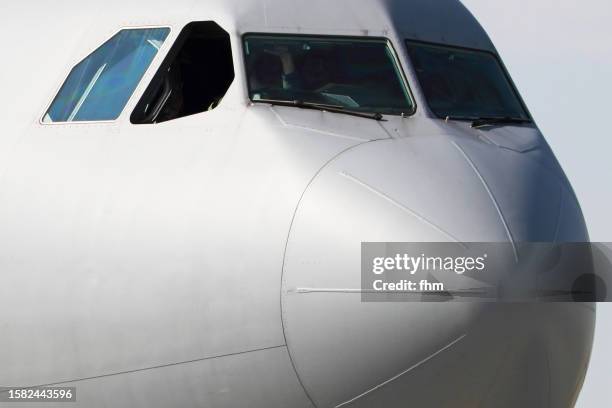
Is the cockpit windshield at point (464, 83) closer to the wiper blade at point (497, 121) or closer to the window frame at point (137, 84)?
the wiper blade at point (497, 121)

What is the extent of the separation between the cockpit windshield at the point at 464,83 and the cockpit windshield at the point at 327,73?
0.27 metres

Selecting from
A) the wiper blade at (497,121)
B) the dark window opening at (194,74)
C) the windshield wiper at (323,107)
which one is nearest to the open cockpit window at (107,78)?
the dark window opening at (194,74)

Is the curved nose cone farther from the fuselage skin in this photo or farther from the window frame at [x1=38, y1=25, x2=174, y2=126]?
the window frame at [x1=38, y1=25, x2=174, y2=126]

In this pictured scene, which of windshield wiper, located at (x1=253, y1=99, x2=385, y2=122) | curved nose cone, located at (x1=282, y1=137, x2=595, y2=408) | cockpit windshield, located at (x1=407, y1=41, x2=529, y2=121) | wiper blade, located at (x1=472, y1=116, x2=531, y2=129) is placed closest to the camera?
curved nose cone, located at (x1=282, y1=137, x2=595, y2=408)

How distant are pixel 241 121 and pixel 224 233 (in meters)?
0.98

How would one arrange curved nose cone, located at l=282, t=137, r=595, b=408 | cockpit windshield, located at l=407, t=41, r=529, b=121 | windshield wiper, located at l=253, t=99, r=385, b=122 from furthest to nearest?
cockpit windshield, located at l=407, t=41, r=529, b=121
windshield wiper, located at l=253, t=99, r=385, b=122
curved nose cone, located at l=282, t=137, r=595, b=408

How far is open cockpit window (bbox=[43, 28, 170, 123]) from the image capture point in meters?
12.0

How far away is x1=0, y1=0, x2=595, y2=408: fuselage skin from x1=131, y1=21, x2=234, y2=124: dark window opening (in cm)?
12

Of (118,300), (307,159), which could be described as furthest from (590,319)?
(118,300)

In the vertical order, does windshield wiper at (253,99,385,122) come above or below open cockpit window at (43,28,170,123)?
below

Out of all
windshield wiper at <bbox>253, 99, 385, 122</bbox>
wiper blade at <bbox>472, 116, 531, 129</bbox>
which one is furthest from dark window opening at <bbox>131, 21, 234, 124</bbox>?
wiper blade at <bbox>472, 116, 531, 129</bbox>

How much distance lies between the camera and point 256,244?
35.1 feet

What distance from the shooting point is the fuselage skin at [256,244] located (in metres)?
10.5

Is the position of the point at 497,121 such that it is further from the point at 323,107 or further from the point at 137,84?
the point at 137,84
